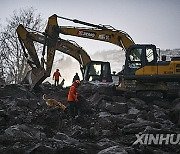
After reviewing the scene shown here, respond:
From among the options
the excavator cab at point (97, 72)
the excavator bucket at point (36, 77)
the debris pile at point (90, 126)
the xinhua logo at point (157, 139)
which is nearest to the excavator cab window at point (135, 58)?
the debris pile at point (90, 126)

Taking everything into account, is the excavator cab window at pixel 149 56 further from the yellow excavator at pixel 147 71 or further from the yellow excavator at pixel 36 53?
the yellow excavator at pixel 36 53

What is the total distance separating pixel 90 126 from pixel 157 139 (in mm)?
2493

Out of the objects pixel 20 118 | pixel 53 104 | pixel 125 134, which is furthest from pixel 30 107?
pixel 125 134

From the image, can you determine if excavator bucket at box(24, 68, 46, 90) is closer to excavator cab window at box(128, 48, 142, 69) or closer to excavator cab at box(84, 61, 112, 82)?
excavator cab at box(84, 61, 112, 82)

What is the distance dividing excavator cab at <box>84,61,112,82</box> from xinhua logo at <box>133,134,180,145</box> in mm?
9012

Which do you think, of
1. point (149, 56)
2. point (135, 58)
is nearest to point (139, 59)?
point (135, 58)

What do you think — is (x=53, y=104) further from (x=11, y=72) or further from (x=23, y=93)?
(x=11, y=72)

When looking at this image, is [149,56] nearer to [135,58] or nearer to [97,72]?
[135,58]

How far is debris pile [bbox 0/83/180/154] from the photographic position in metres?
5.92

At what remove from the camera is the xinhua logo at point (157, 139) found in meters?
6.42

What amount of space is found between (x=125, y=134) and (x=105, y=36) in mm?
7233

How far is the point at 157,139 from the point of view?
21.5 feet

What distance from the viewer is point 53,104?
10.5 m

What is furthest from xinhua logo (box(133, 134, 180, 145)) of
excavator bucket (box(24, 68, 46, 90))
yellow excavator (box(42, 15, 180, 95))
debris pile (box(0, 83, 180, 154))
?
excavator bucket (box(24, 68, 46, 90))
